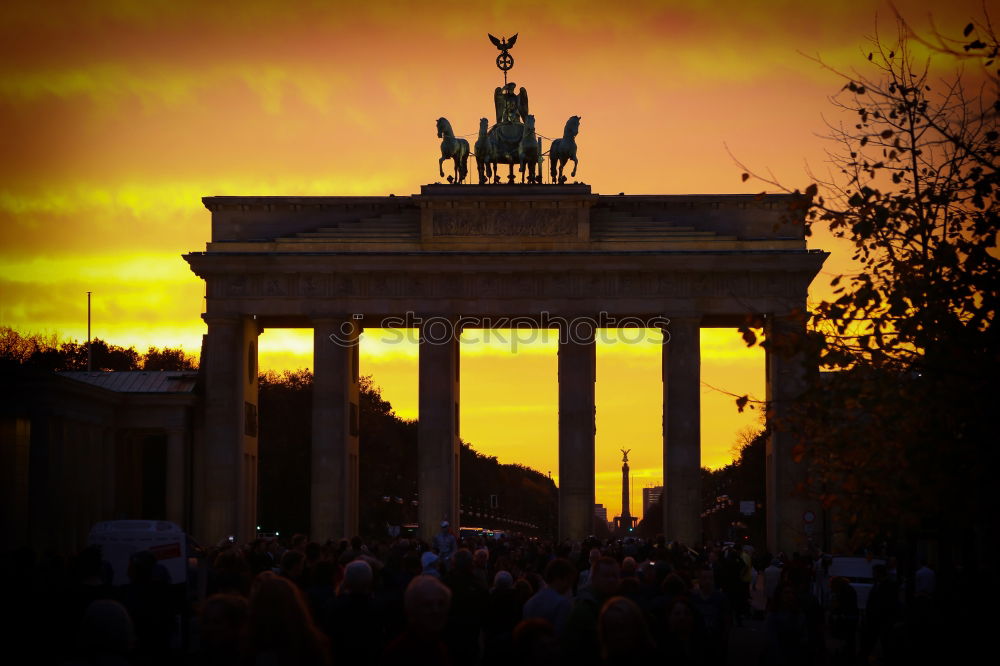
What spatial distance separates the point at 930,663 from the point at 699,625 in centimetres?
268

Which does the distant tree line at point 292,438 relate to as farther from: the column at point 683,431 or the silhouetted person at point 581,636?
the silhouetted person at point 581,636

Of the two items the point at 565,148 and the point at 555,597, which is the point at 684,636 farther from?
the point at 565,148

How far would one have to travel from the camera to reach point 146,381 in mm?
88125

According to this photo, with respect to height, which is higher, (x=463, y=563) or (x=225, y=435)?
(x=225, y=435)

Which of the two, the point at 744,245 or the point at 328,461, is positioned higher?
the point at 744,245

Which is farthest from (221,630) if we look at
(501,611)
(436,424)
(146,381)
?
(146,381)

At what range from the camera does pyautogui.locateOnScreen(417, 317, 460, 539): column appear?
83.7 m

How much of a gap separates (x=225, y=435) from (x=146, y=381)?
22.9 ft

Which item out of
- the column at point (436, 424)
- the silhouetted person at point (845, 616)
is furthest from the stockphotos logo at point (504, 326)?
the silhouetted person at point (845, 616)

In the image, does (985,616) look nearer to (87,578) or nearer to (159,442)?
(87,578)

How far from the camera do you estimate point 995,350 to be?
23.9 m

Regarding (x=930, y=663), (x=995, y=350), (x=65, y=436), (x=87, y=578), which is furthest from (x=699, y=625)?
(x=65, y=436)

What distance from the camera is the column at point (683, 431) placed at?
274 ft

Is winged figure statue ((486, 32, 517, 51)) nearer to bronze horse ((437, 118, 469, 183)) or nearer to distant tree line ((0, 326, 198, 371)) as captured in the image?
bronze horse ((437, 118, 469, 183))
